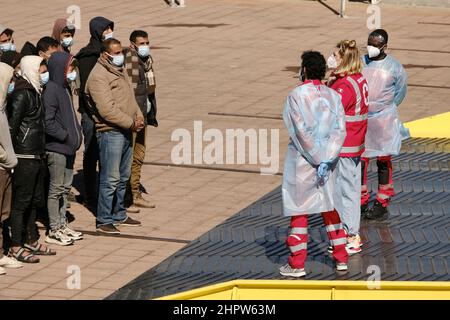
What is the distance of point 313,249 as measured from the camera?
36.4 ft

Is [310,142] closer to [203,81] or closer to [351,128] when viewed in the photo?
[351,128]

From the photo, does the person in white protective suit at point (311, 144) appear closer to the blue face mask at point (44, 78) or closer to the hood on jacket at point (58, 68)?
the blue face mask at point (44, 78)

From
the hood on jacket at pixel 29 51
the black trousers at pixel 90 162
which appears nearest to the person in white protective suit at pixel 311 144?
the hood on jacket at pixel 29 51

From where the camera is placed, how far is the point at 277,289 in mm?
9844

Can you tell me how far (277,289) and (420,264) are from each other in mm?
1481

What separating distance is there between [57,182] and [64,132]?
1.56 feet

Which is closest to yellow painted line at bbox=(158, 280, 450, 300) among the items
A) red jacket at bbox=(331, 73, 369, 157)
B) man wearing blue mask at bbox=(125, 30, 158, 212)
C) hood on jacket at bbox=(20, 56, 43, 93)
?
red jacket at bbox=(331, 73, 369, 157)

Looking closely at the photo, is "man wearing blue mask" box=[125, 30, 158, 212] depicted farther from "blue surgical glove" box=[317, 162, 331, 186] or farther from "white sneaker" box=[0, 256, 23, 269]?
"blue surgical glove" box=[317, 162, 331, 186]

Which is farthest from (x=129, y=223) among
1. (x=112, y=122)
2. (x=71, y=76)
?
(x=71, y=76)

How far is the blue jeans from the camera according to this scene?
460 inches

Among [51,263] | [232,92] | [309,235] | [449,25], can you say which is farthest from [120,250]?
[449,25]

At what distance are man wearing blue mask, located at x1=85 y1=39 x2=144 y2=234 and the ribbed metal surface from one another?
968 millimetres

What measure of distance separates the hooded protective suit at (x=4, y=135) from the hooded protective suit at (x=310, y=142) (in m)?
2.35

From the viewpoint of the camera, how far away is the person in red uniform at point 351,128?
10.7m
